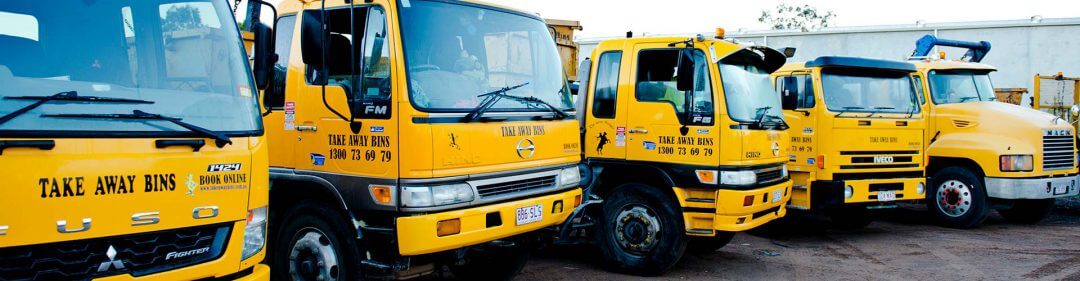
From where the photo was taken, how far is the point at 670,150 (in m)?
7.41

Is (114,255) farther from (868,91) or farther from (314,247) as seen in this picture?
(868,91)

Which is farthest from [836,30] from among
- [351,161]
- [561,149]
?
[351,161]

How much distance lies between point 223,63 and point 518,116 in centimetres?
211

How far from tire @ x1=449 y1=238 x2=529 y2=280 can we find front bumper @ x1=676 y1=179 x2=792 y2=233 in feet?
5.27

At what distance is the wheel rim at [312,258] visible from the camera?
5.52 m

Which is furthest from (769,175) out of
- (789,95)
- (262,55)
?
(262,55)

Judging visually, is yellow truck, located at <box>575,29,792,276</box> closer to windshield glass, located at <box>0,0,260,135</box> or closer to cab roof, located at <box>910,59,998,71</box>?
windshield glass, located at <box>0,0,260,135</box>

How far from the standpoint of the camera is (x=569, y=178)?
20.6 ft

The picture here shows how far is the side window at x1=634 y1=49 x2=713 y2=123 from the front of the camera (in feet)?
23.8

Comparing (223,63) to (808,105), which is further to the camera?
(808,105)

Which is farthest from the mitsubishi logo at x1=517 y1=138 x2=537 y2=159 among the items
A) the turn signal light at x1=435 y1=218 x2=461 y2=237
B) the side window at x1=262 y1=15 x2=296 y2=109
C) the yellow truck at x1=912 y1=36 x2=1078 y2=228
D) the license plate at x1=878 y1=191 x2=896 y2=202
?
the yellow truck at x1=912 y1=36 x2=1078 y2=228

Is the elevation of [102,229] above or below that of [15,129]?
below

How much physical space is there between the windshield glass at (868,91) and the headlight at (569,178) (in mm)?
4474

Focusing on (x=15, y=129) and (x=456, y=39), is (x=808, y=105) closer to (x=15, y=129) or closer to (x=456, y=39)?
(x=456, y=39)
